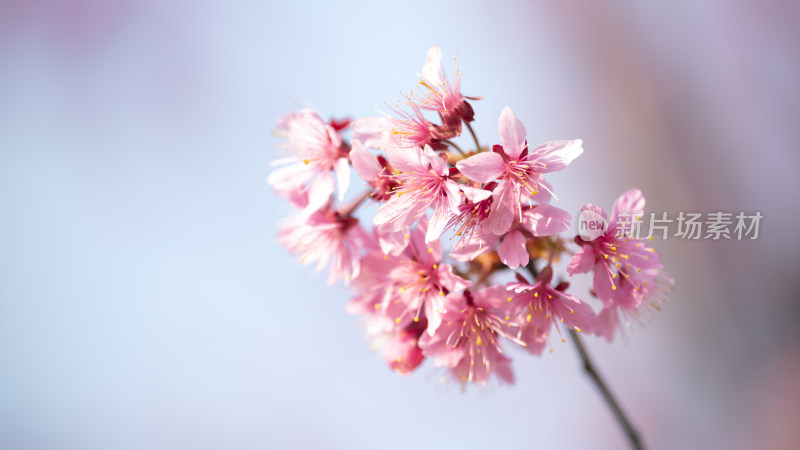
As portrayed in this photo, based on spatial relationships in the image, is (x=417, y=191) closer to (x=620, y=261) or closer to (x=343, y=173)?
(x=343, y=173)

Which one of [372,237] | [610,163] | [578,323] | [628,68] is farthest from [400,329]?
[628,68]

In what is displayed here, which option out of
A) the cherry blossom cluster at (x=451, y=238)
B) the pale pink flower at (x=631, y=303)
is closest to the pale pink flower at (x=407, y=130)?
the cherry blossom cluster at (x=451, y=238)

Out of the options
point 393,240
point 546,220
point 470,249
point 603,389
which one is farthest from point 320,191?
point 603,389

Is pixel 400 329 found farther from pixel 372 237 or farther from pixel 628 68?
pixel 628 68

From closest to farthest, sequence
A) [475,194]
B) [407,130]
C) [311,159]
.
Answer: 1. [475,194]
2. [407,130]
3. [311,159]

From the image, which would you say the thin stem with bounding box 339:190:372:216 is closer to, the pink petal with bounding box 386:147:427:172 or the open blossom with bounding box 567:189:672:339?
the pink petal with bounding box 386:147:427:172
